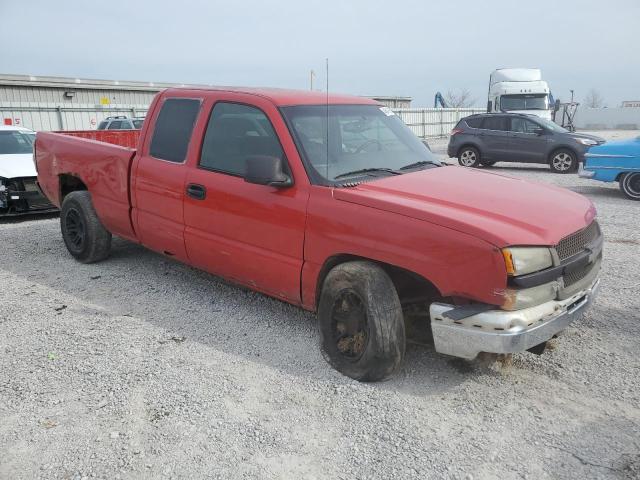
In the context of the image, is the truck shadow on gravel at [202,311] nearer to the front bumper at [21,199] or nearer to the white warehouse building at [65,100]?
the front bumper at [21,199]

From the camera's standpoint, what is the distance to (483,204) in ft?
11.1

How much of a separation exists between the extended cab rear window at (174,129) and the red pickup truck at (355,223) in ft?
0.05

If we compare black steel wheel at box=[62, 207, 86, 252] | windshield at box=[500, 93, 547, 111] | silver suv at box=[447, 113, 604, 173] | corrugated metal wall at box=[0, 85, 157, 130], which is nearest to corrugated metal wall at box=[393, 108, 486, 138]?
windshield at box=[500, 93, 547, 111]

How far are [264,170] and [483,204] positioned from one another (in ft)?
4.73

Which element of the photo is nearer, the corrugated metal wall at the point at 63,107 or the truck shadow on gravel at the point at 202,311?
the truck shadow on gravel at the point at 202,311

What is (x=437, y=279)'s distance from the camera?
10.2 feet

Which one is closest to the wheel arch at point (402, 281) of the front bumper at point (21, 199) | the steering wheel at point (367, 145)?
the steering wheel at point (367, 145)

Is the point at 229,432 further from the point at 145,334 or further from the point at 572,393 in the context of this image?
the point at 572,393

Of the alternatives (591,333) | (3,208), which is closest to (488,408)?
(591,333)

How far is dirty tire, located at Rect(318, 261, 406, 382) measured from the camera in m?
3.31

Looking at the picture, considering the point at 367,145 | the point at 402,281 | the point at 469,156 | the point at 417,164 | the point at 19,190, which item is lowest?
the point at 469,156

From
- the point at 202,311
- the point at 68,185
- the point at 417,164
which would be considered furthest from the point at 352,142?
the point at 68,185

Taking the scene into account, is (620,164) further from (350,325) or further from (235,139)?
(350,325)

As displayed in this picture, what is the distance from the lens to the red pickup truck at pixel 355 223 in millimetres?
3025
